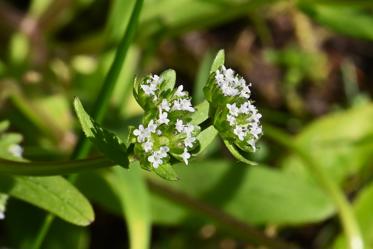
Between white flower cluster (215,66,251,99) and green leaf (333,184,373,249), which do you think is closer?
white flower cluster (215,66,251,99)

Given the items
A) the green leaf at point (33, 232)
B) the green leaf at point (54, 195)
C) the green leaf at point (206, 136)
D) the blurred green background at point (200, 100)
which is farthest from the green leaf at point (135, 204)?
the green leaf at point (206, 136)

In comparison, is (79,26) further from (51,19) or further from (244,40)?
(244,40)

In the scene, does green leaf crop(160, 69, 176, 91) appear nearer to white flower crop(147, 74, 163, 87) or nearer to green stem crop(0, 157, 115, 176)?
white flower crop(147, 74, 163, 87)

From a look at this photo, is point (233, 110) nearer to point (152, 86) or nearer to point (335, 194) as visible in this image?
point (152, 86)

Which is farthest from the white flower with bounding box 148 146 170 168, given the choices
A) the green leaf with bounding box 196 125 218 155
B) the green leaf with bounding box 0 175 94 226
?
the green leaf with bounding box 0 175 94 226

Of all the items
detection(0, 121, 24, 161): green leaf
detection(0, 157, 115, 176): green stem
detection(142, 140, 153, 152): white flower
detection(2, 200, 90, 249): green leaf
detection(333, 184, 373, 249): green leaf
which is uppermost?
detection(142, 140, 153, 152): white flower

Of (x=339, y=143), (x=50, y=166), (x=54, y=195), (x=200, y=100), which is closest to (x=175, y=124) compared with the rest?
(x=50, y=166)
